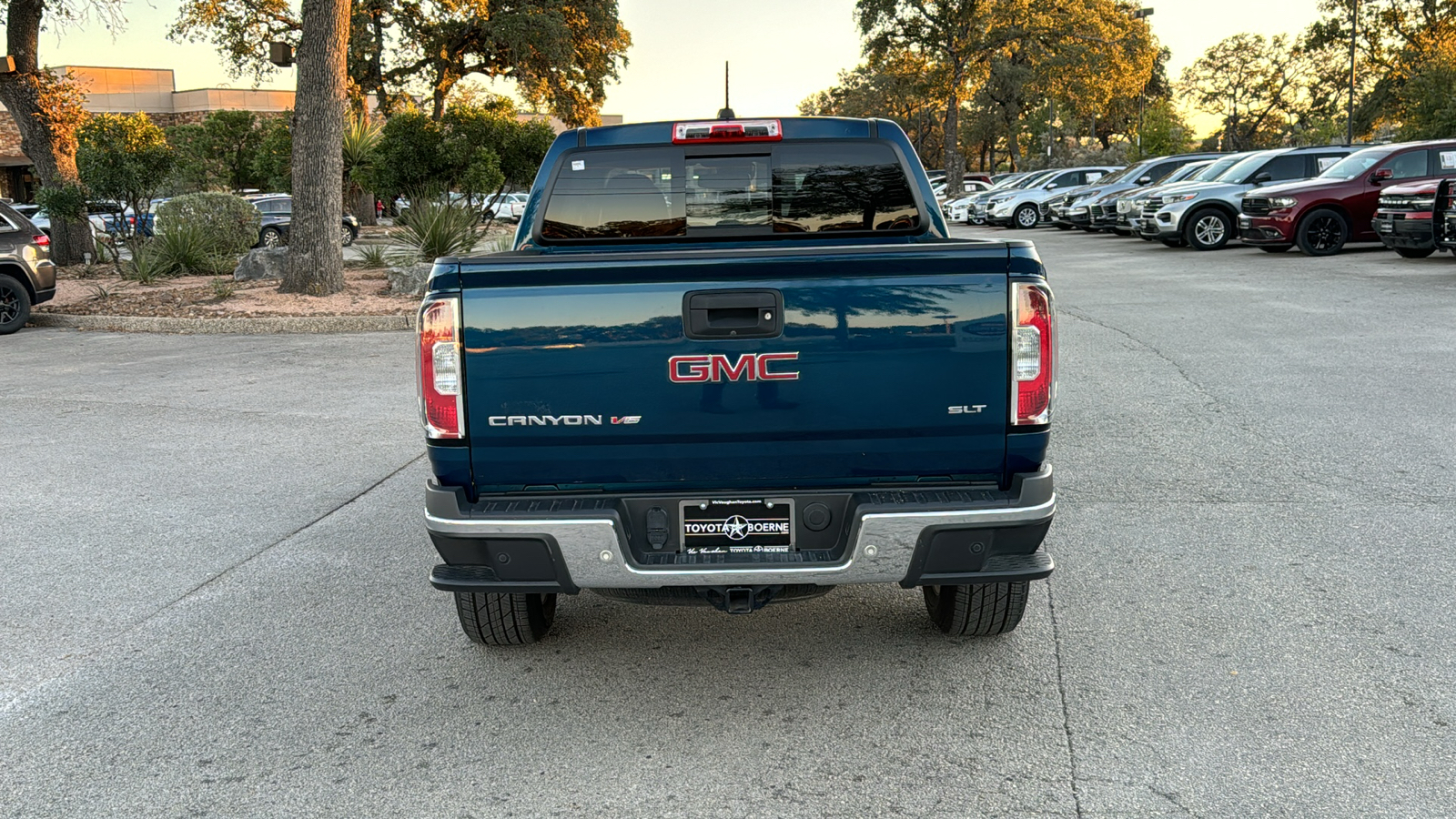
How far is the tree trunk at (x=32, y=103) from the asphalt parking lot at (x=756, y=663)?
16101 mm

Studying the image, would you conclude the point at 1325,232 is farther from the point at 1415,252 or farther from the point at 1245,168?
the point at 1245,168

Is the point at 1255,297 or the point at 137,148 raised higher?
the point at 137,148

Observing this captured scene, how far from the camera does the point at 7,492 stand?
683 centimetres

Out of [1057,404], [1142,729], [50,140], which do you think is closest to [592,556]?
[1142,729]

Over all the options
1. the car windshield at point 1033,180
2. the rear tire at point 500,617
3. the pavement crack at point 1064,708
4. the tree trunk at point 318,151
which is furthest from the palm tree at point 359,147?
the car windshield at point 1033,180

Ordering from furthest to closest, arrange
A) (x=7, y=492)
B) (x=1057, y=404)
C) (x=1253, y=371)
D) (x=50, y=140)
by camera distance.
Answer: (x=50, y=140) → (x=1253, y=371) → (x=1057, y=404) → (x=7, y=492)

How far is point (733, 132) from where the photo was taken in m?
4.68

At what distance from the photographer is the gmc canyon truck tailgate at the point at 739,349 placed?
339 centimetres

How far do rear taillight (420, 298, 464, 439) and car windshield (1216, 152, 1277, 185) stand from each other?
2146 centimetres

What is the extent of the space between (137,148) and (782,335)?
56.0 ft

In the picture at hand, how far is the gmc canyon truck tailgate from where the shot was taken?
11.1 feet

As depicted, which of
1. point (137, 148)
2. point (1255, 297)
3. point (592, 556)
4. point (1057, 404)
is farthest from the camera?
point (137, 148)

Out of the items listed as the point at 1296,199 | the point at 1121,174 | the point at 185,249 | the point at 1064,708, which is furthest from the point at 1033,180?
the point at 1064,708

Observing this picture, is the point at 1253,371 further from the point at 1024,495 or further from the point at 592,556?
the point at 592,556
